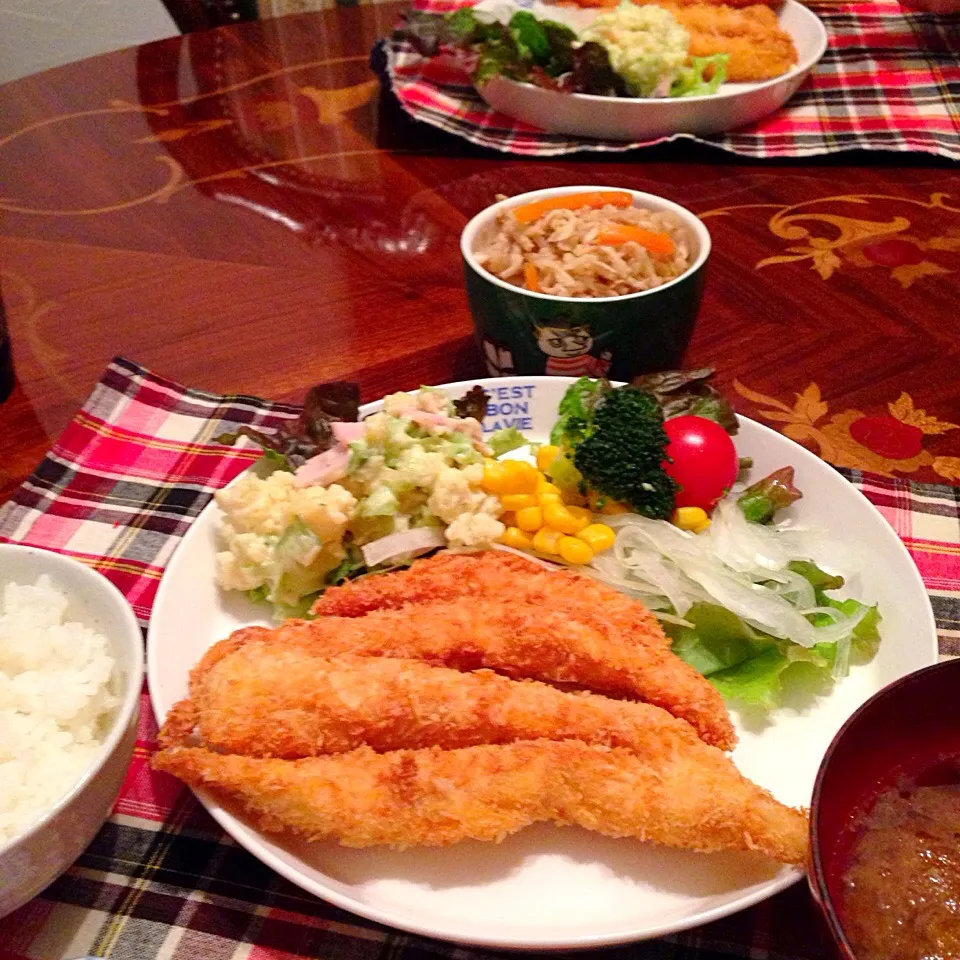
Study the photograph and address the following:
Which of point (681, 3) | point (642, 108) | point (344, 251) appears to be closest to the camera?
point (344, 251)

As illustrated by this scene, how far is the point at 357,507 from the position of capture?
1814 millimetres

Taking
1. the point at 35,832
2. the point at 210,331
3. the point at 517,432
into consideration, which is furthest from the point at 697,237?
the point at 35,832

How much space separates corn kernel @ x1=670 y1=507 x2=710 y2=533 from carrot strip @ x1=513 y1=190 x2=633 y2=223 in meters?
0.90

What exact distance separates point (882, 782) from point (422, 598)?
2.76ft

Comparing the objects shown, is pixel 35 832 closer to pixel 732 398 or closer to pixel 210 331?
pixel 210 331

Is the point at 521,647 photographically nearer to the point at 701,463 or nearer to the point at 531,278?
the point at 701,463

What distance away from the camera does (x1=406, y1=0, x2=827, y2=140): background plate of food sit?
9.92 ft

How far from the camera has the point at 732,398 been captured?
224cm

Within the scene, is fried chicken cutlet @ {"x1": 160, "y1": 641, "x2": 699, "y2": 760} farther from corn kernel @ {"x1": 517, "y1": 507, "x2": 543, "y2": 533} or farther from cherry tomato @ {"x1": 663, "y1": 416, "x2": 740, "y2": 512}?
cherry tomato @ {"x1": 663, "y1": 416, "x2": 740, "y2": 512}

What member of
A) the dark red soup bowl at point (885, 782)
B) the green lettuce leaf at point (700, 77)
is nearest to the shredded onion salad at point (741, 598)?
the dark red soup bowl at point (885, 782)

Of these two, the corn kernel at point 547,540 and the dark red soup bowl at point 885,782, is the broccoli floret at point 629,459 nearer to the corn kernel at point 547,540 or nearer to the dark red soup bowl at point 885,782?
the corn kernel at point 547,540

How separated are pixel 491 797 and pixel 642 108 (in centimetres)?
246

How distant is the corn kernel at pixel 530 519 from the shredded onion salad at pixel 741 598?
0.14 m

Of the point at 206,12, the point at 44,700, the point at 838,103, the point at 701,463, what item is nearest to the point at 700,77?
the point at 838,103
